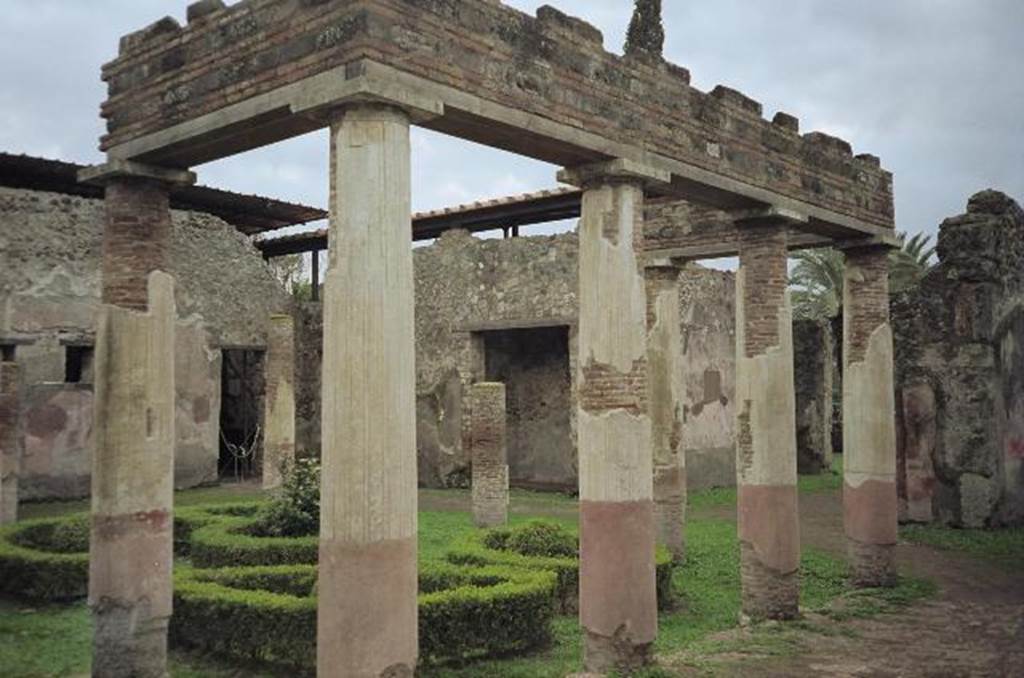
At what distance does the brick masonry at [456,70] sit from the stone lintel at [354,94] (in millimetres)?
60

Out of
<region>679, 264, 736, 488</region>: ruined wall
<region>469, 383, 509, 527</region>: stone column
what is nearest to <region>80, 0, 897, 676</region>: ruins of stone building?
<region>469, 383, 509, 527</region>: stone column

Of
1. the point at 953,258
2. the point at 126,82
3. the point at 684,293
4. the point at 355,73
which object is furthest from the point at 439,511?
the point at 355,73

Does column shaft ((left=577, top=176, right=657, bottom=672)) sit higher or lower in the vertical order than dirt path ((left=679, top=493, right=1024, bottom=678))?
higher

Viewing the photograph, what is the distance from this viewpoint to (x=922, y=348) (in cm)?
1346

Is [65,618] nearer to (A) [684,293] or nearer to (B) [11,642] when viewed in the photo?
(B) [11,642]

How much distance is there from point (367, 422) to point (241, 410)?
16932 millimetres

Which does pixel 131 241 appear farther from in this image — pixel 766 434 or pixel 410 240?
pixel 766 434

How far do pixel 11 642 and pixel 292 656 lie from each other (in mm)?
2612

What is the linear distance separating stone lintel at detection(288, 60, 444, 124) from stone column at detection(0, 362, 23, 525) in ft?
28.2

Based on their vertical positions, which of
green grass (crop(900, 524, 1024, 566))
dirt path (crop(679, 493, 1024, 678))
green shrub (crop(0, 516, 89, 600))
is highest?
green shrub (crop(0, 516, 89, 600))

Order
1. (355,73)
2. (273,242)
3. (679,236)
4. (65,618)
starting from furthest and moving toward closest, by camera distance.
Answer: (273,242) < (679,236) < (65,618) < (355,73)

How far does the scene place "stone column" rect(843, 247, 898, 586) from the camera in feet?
30.9

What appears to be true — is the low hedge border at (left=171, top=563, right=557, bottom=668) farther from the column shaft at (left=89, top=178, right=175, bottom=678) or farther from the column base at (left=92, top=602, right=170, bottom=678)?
the column base at (left=92, top=602, right=170, bottom=678)

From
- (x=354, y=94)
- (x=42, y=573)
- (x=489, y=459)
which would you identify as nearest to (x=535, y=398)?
(x=489, y=459)
